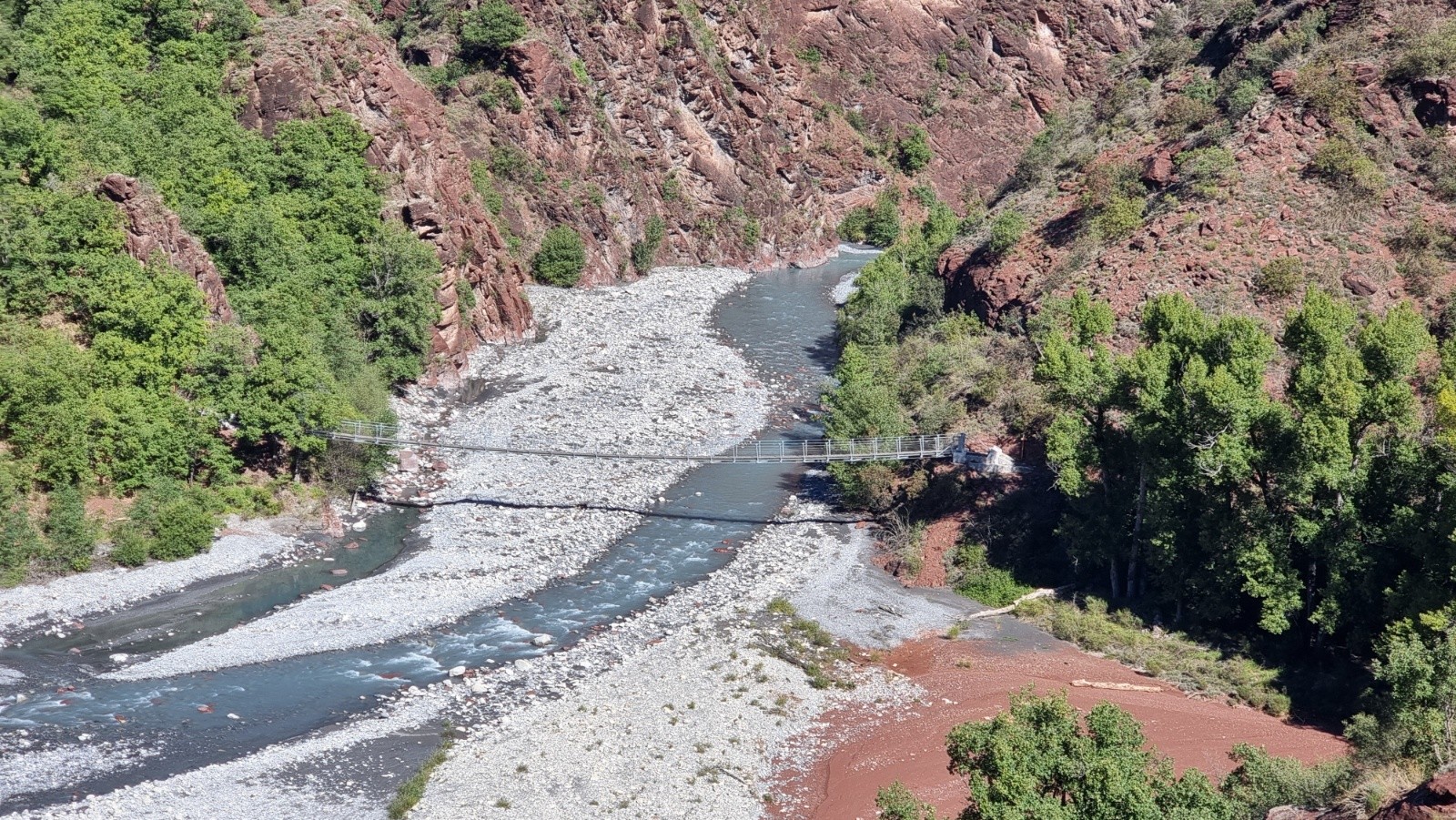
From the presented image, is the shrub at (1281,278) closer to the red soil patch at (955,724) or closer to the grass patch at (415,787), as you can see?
the red soil patch at (955,724)

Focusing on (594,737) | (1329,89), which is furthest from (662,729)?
(1329,89)

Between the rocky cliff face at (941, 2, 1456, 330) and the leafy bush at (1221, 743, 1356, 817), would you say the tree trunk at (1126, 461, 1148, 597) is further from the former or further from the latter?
the leafy bush at (1221, 743, 1356, 817)

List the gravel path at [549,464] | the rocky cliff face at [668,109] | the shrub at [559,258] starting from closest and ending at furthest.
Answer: the gravel path at [549,464]
the rocky cliff face at [668,109]
the shrub at [559,258]

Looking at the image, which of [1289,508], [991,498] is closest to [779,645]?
[991,498]

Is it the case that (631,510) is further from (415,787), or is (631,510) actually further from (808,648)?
(415,787)

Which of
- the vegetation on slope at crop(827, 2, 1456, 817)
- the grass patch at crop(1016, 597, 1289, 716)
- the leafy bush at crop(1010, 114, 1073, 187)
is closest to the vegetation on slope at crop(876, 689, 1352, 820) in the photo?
the vegetation on slope at crop(827, 2, 1456, 817)

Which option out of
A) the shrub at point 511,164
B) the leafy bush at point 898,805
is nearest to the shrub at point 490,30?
the shrub at point 511,164

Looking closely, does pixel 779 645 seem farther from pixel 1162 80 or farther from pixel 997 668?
pixel 1162 80
